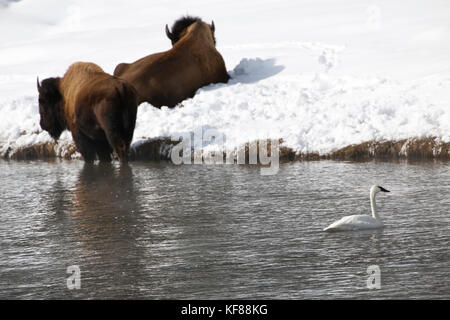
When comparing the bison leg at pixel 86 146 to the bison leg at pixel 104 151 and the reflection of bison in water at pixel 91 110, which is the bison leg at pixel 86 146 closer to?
the reflection of bison in water at pixel 91 110

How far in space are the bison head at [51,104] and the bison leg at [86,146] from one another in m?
1.12

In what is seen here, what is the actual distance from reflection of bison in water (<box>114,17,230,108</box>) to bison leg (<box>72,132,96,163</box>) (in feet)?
7.30

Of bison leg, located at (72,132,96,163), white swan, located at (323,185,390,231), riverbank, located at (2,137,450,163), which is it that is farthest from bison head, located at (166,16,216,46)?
white swan, located at (323,185,390,231)

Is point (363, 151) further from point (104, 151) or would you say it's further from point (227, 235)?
point (227, 235)

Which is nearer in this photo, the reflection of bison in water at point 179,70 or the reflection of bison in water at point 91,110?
the reflection of bison in water at point 91,110

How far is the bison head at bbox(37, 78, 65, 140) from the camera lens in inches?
656

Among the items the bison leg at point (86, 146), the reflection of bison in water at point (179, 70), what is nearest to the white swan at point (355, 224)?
the bison leg at point (86, 146)

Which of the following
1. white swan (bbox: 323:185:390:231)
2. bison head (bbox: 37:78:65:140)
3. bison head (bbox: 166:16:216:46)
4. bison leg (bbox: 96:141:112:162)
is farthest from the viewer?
bison head (bbox: 166:16:216:46)

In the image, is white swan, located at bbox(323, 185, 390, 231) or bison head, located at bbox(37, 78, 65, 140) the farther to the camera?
bison head, located at bbox(37, 78, 65, 140)

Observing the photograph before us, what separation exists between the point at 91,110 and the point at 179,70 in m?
3.65

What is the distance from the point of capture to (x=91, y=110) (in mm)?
14953

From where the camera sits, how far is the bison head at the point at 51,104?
1666cm

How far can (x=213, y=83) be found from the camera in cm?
1855

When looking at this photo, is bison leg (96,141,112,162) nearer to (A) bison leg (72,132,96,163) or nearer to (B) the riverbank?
(A) bison leg (72,132,96,163)
